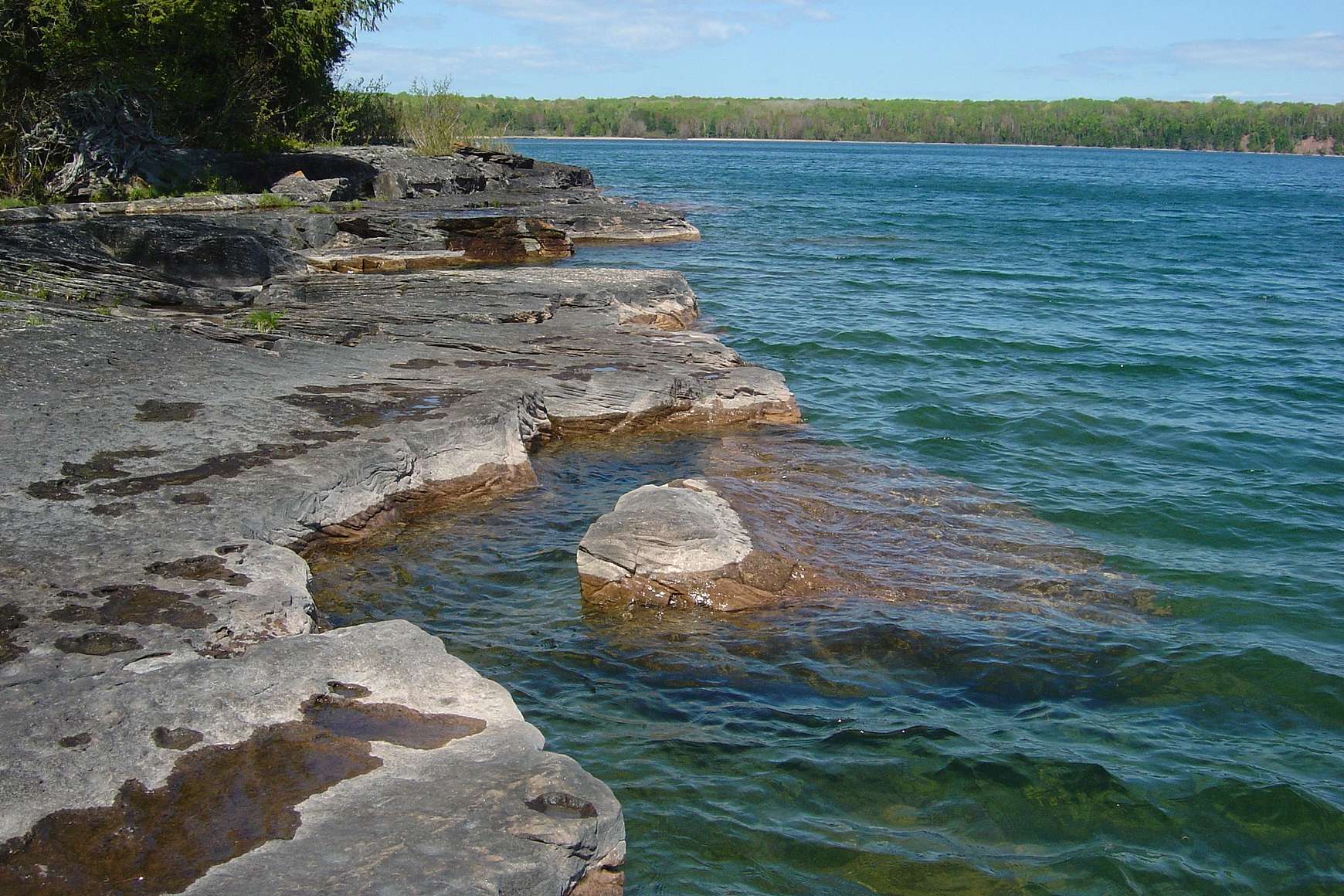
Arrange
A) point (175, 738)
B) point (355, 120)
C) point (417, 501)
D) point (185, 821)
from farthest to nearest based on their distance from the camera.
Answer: point (355, 120) < point (417, 501) < point (175, 738) < point (185, 821)

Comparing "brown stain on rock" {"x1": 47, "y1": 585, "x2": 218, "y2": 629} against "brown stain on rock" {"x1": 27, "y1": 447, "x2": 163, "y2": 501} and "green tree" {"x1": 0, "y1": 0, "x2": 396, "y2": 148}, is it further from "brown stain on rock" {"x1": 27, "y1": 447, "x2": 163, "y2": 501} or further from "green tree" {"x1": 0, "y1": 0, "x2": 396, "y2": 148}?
"green tree" {"x1": 0, "y1": 0, "x2": 396, "y2": 148}

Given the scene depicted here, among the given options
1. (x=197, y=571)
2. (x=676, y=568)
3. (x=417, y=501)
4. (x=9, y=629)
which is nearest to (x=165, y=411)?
(x=417, y=501)

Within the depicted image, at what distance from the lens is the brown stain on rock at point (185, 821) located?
2.55 meters

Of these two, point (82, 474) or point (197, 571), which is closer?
point (197, 571)

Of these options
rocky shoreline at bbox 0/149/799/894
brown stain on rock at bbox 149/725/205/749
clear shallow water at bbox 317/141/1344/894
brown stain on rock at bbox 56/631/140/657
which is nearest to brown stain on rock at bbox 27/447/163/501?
rocky shoreline at bbox 0/149/799/894

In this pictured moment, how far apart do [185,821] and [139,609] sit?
134 cm

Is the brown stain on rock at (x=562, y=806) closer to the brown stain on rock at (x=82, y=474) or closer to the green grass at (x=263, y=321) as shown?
the brown stain on rock at (x=82, y=474)

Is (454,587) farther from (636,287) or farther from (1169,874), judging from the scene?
(636,287)

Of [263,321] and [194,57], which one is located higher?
[194,57]

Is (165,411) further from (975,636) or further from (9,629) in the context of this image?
(975,636)

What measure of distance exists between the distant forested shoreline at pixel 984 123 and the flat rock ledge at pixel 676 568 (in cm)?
11204

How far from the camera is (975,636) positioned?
5.05 metres

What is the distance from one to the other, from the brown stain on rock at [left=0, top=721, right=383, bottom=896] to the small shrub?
611cm

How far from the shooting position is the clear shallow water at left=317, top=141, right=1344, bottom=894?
146 inches
